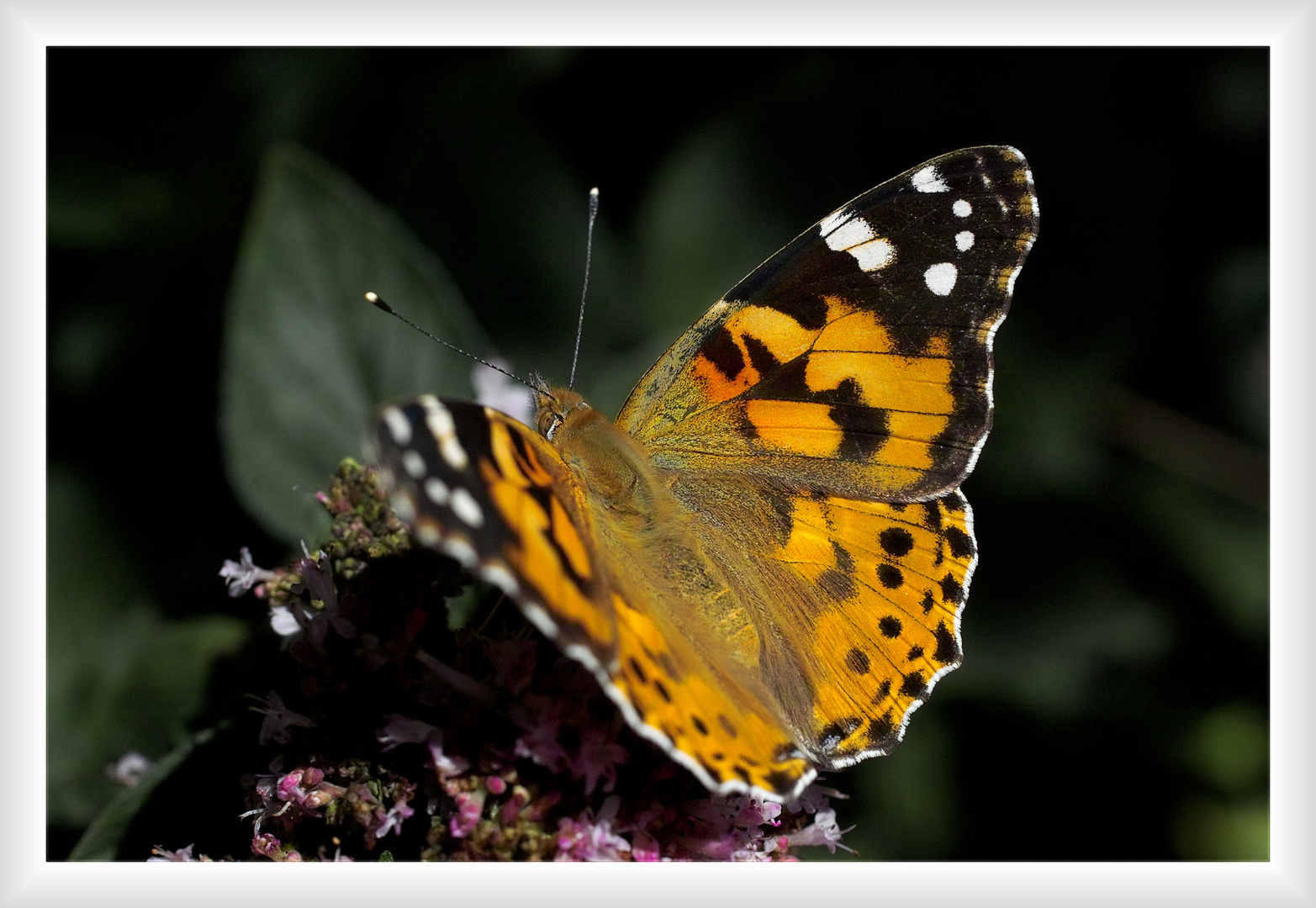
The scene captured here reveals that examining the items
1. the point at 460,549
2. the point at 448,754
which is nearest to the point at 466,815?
the point at 448,754

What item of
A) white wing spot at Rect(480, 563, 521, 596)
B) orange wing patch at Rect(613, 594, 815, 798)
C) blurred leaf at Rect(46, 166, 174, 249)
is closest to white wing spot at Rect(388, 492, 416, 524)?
white wing spot at Rect(480, 563, 521, 596)

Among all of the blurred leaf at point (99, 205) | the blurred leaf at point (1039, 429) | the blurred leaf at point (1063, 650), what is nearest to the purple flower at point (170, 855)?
the blurred leaf at point (99, 205)

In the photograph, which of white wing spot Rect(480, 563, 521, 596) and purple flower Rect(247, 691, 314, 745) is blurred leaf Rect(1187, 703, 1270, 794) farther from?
white wing spot Rect(480, 563, 521, 596)

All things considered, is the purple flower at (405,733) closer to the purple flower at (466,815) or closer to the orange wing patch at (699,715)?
the purple flower at (466,815)

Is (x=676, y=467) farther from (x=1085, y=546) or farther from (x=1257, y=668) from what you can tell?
(x=1257, y=668)

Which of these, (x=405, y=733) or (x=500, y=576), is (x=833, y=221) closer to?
(x=500, y=576)
